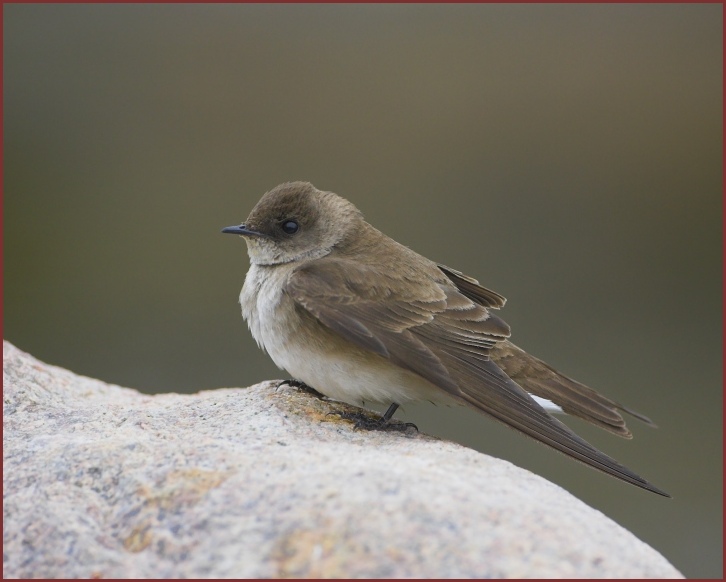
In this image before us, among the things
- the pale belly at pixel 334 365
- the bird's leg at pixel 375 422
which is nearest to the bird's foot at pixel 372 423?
the bird's leg at pixel 375 422

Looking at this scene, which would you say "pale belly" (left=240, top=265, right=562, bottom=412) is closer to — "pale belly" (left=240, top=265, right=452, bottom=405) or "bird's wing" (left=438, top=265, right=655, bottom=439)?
"pale belly" (left=240, top=265, right=452, bottom=405)

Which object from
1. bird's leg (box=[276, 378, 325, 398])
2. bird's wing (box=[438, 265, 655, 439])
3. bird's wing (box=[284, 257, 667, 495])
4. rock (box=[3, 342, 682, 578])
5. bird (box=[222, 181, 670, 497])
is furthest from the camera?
bird's leg (box=[276, 378, 325, 398])

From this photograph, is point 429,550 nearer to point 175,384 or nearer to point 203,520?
point 203,520

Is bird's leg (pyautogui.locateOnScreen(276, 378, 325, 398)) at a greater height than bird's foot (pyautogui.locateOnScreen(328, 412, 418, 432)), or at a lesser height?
lesser

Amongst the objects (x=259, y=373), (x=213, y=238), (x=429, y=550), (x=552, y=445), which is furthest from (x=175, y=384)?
(x=429, y=550)

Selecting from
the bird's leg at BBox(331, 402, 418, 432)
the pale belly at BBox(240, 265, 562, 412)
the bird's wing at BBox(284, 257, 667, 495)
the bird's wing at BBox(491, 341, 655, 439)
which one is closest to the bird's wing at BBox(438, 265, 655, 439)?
the bird's wing at BBox(491, 341, 655, 439)

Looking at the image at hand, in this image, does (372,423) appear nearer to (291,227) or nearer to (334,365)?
(334,365)

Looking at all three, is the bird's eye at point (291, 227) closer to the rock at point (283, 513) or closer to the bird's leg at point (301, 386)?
the bird's leg at point (301, 386)

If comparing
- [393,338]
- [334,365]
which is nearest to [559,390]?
[393,338]
